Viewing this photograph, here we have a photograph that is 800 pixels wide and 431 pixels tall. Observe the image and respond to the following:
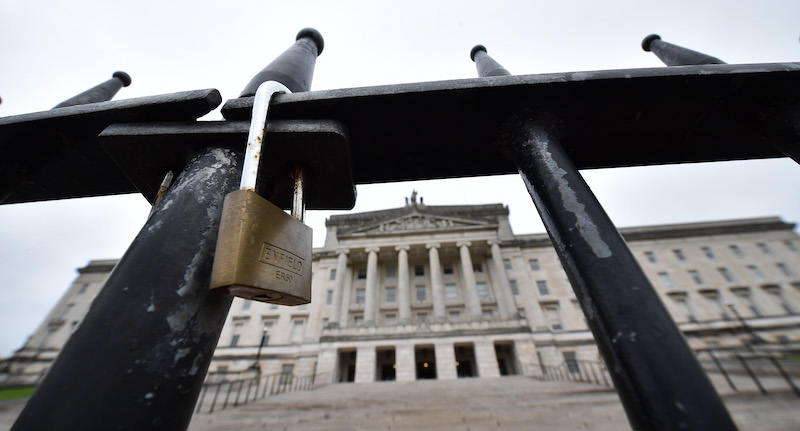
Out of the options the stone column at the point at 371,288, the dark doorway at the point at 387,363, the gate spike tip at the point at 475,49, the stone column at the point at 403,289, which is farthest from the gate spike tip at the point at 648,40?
the dark doorway at the point at 387,363

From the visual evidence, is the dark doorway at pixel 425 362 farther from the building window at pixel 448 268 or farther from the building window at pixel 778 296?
the building window at pixel 778 296

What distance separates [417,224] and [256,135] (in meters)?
32.0

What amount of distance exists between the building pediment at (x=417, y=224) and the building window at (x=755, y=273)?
30528 millimetres

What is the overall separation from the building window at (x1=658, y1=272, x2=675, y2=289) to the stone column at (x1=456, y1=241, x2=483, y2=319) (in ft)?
70.6

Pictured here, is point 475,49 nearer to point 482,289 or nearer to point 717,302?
→ point 482,289

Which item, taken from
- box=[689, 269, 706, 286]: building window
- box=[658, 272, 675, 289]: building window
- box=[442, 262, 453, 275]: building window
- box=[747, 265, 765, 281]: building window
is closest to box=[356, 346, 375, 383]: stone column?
box=[442, 262, 453, 275]: building window

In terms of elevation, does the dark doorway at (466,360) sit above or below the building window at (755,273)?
below

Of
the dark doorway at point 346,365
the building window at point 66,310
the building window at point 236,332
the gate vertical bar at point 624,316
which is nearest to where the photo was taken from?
the gate vertical bar at point 624,316

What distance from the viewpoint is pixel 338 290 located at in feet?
95.5

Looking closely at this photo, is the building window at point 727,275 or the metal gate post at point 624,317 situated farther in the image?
the building window at point 727,275

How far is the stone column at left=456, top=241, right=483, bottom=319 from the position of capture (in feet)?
86.9

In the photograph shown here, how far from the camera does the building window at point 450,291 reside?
30719 mm

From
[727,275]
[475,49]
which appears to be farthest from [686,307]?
[475,49]

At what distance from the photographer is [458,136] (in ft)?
5.87
